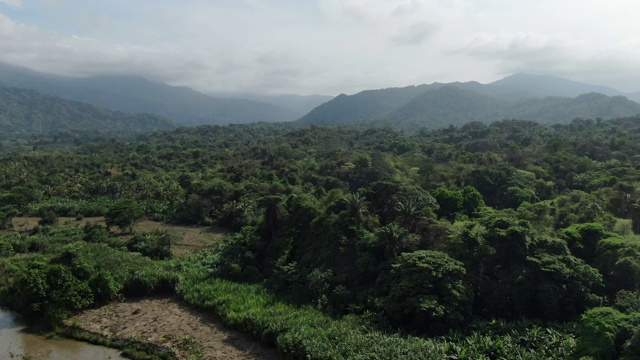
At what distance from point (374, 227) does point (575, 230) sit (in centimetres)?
1297

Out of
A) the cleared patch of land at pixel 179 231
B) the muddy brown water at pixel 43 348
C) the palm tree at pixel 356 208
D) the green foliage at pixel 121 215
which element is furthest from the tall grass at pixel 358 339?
the green foliage at pixel 121 215

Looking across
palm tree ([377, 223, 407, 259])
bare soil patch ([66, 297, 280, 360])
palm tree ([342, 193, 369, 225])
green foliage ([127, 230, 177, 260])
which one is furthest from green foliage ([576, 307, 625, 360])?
green foliage ([127, 230, 177, 260])

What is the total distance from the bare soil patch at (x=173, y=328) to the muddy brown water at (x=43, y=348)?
117 centimetres

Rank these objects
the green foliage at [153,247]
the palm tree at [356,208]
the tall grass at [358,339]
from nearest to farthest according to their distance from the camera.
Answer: the tall grass at [358,339], the palm tree at [356,208], the green foliage at [153,247]

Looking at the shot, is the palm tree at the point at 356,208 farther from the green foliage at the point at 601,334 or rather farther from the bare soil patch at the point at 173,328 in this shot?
the green foliage at the point at 601,334

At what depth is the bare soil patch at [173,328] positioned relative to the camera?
21672 mm

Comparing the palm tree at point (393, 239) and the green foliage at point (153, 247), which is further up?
Answer: the palm tree at point (393, 239)

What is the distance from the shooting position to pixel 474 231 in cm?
2597

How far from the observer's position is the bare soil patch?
2167 centimetres

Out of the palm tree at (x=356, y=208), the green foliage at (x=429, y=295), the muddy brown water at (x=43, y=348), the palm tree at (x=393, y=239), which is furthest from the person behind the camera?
the palm tree at (x=356, y=208)

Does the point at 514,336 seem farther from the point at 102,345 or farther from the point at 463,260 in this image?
the point at 102,345

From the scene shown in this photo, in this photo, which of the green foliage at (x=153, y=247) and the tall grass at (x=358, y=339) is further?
the green foliage at (x=153, y=247)

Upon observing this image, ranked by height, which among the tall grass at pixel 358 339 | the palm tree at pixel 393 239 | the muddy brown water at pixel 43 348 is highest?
the palm tree at pixel 393 239

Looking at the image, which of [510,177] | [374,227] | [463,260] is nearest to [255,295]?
[374,227]
